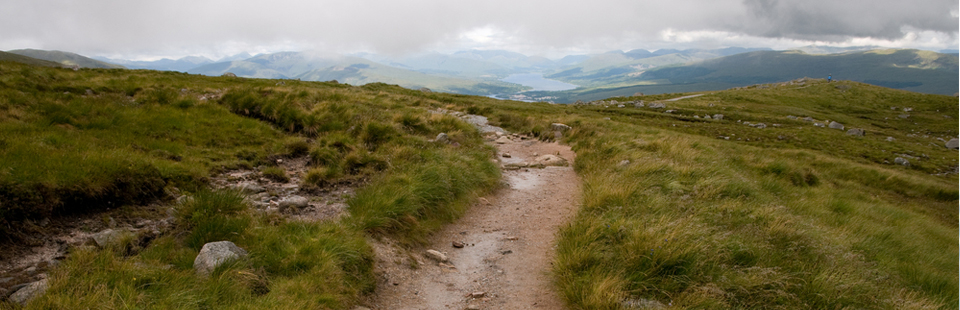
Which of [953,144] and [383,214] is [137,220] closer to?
[383,214]

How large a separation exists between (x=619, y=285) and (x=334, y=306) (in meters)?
3.51

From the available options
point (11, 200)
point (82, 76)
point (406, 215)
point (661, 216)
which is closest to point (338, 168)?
point (406, 215)

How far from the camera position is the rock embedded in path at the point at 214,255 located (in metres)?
4.93

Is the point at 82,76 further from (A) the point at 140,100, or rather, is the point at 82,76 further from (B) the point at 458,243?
(B) the point at 458,243

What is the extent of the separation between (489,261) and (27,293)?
560 centimetres

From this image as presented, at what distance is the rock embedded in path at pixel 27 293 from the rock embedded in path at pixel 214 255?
1258 millimetres

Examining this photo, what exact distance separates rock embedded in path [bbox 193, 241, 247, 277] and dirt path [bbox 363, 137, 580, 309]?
174cm

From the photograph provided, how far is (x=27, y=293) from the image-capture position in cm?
407

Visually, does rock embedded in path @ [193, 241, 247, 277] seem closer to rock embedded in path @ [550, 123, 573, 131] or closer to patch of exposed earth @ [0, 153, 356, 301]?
patch of exposed earth @ [0, 153, 356, 301]

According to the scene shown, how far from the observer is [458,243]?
26.3 feet

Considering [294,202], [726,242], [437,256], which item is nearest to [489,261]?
[437,256]

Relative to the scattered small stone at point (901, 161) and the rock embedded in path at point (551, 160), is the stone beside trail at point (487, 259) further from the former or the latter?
the scattered small stone at point (901, 161)

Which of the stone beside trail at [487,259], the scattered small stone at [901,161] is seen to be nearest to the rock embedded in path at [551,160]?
the stone beside trail at [487,259]

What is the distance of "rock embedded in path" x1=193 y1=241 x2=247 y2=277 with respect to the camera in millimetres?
4929
